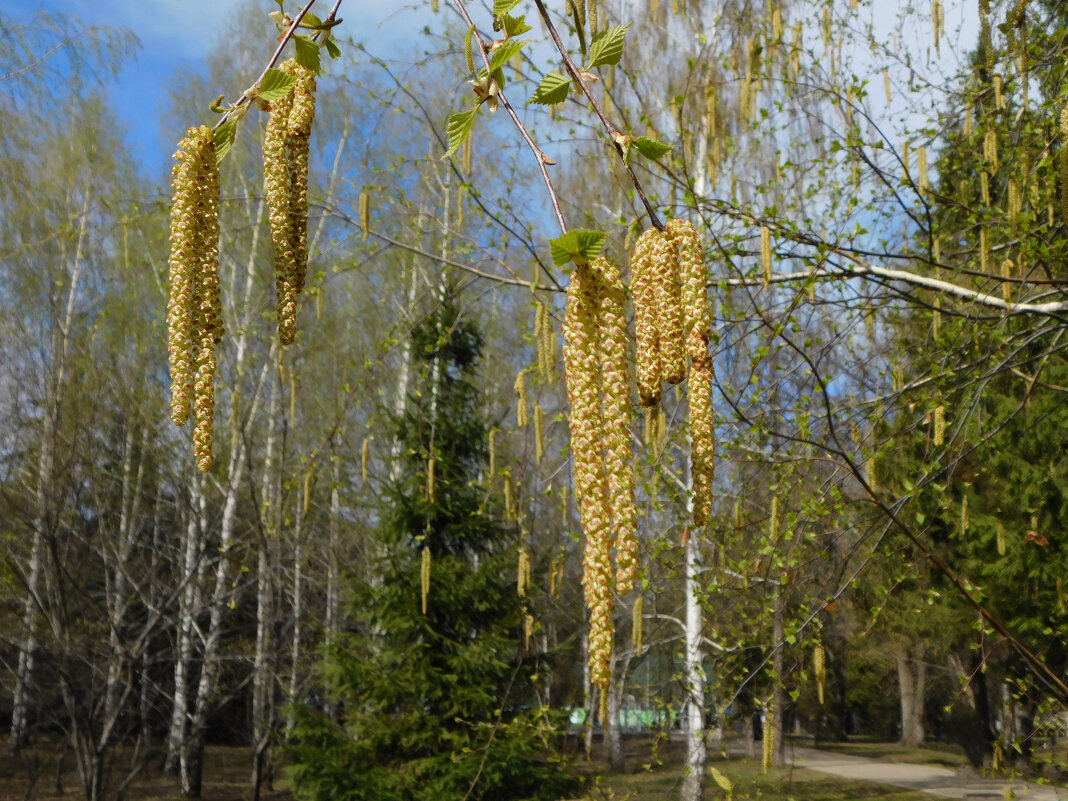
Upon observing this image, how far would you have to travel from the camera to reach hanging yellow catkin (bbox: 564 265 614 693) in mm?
787

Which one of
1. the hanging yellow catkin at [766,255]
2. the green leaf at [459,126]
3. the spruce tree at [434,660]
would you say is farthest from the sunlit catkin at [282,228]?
the spruce tree at [434,660]

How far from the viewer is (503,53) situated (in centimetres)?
95

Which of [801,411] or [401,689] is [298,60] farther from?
[401,689]

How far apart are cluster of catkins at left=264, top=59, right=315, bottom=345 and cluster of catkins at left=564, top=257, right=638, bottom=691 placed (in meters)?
0.28

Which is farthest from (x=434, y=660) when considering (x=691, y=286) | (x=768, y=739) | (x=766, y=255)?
(x=691, y=286)

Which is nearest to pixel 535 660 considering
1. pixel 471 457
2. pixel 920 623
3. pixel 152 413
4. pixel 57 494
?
pixel 471 457

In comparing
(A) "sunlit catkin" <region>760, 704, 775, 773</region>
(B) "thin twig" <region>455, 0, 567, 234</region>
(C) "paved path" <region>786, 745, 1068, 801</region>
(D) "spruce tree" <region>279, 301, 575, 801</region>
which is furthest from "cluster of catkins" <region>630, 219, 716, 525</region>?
(C) "paved path" <region>786, 745, 1068, 801</region>

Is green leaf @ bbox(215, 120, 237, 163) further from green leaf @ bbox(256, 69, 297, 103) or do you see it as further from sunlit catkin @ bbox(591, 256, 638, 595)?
sunlit catkin @ bbox(591, 256, 638, 595)

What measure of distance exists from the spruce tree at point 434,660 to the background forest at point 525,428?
45mm

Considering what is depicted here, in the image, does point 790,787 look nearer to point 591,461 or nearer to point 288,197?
point 591,461

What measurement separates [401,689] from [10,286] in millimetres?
8817

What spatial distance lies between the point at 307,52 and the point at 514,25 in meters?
0.23

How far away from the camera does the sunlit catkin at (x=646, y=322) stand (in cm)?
94

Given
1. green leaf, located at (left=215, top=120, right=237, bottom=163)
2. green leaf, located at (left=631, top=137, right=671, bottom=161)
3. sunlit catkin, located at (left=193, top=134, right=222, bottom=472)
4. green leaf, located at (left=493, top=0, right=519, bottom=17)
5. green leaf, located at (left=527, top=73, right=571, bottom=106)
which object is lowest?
sunlit catkin, located at (left=193, top=134, right=222, bottom=472)
